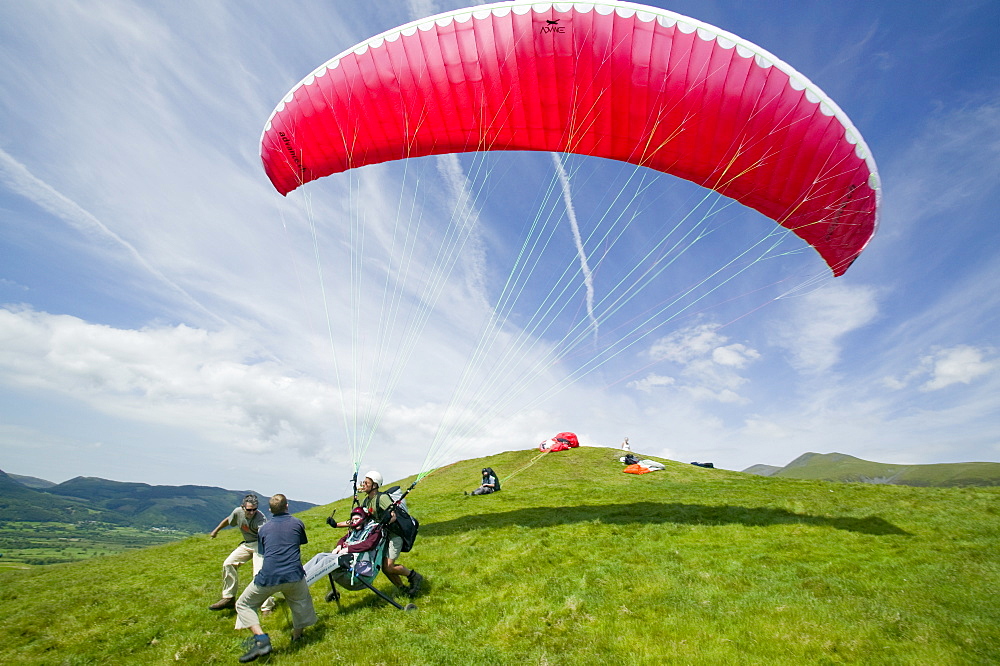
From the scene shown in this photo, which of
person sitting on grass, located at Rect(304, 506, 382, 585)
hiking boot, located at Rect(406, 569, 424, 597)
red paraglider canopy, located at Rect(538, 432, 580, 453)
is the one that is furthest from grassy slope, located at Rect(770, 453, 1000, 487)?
person sitting on grass, located at Rect(304, 506, 382, 585)

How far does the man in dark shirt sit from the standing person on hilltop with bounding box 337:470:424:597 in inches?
39.9

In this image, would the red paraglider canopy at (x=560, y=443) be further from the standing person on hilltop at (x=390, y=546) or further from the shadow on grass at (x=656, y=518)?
the standing person on hilltop at (x=390, y=546)

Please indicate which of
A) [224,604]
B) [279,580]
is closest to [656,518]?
[279,580]

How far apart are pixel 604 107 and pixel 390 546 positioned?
28.1ft

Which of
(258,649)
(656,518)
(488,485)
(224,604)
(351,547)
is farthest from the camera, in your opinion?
(488,485)

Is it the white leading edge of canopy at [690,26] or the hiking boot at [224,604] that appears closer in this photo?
the hiking boot at [224,604]

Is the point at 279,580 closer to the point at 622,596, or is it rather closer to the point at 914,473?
the point at 622,596

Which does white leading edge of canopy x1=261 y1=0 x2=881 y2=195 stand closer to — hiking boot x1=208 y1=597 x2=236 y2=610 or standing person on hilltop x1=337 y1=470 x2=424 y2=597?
standing person on hilltop x1=337 y1=470 x2=424 y2=597

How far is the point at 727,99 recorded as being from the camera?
28.0 ft

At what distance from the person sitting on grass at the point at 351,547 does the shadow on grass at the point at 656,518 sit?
439 centimetres

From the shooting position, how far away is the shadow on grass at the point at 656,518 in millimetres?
9570

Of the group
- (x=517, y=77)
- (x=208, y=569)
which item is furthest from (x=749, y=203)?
(x=208, y=569)

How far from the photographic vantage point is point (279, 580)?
5.19m

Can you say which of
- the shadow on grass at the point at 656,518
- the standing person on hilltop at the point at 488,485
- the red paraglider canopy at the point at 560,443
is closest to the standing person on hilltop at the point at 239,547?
the shadow on grass at the point at 656,518
